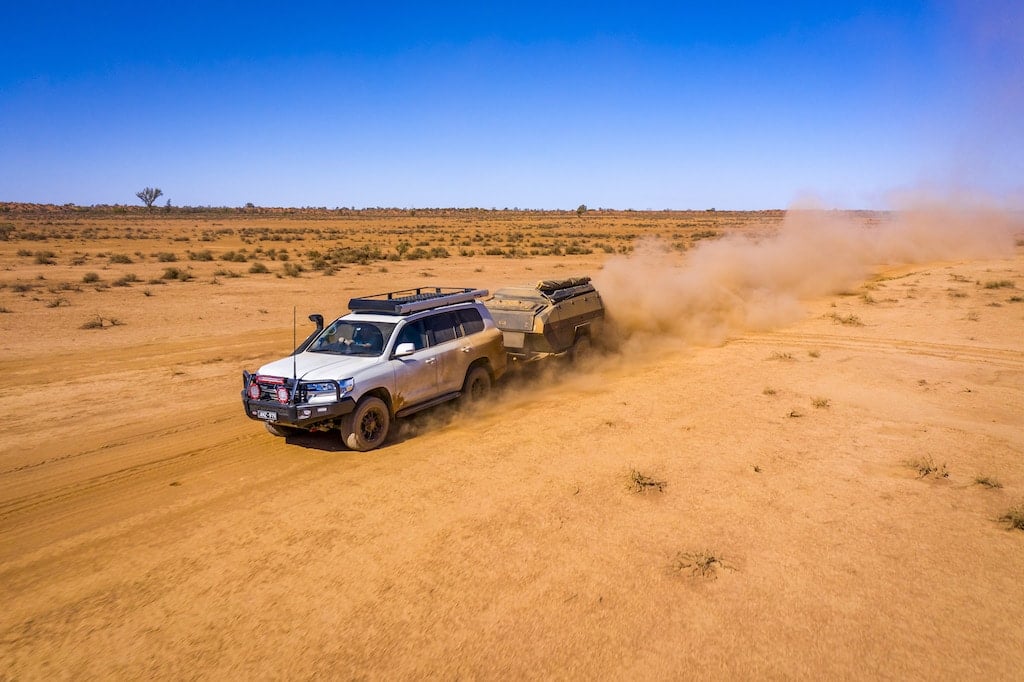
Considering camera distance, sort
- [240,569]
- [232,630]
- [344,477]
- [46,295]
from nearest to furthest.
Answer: [232,630]
[240,569]
[344,477]
[46,295]

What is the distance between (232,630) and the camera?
5.27 meters

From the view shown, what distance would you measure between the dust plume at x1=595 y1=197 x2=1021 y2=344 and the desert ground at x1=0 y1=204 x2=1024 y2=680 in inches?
98.8

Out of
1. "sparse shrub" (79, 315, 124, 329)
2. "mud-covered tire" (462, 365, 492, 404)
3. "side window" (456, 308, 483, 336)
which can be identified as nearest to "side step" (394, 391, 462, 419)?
"mud-covered tire" (462, 365, 492, 404)

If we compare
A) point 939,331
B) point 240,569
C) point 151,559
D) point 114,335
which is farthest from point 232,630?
point 939,331

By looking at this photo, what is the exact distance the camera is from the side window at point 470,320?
1099 cm

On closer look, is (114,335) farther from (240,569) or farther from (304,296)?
(240,569)

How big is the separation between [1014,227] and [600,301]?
139ft

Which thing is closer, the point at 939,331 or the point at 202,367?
the point at 202,367

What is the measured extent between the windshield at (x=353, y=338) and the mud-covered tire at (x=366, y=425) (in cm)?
81

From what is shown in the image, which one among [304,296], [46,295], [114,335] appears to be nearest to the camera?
[114,335]

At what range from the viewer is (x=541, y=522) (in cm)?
707

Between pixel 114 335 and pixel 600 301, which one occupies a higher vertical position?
pixel 600 301

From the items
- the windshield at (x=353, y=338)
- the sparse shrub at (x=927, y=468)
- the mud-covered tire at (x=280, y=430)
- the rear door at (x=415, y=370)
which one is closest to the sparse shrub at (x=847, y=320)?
the sparse shrub at (x=927, y=468)

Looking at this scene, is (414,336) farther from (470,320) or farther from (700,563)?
(700,563)
